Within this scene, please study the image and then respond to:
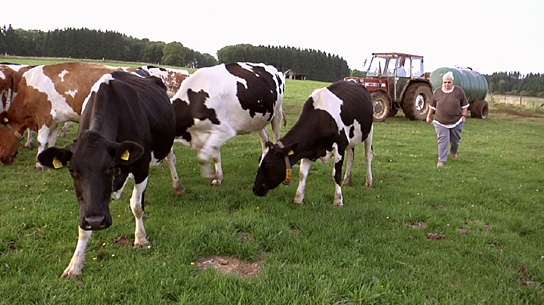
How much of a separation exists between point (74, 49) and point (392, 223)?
92706mm

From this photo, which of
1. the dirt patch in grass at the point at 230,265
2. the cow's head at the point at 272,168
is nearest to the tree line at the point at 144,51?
the cow's head at the point at 272,168

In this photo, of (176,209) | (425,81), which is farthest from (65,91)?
(425,81)

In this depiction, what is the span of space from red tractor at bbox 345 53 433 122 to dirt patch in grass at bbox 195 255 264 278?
14.7 metres

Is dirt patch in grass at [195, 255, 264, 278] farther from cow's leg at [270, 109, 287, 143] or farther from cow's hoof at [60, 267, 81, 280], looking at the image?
cow's leg at [270, 109, 287, 143]

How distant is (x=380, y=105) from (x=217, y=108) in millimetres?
12918

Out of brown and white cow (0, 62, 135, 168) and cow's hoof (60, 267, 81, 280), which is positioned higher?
brown and white cow (0, 62, 135, 168)

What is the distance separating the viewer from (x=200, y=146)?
283 inches

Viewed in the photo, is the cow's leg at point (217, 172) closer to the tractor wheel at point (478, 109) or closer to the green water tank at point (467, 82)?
the green water tank at point (467, 82)

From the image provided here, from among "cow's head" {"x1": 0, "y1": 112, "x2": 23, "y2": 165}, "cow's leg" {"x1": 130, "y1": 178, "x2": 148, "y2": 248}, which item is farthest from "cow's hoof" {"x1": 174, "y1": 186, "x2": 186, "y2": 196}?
"cow's head" {"x1": 0, "y1": 112, "x2": 23, "y2": 165}

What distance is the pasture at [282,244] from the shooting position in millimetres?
3744

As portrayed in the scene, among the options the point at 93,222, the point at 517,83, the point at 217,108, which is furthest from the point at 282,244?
the point at 517,83

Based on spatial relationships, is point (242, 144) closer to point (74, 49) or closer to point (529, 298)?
point (529, 298)

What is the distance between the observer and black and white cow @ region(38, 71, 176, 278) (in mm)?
3402

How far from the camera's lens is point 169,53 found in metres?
87.4
